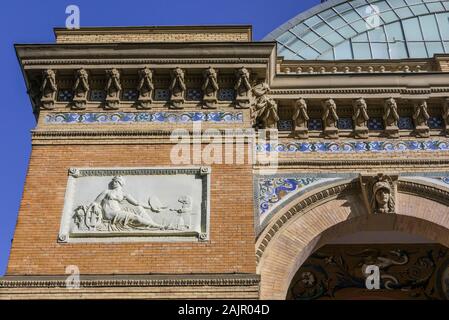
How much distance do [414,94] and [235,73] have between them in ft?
9.53

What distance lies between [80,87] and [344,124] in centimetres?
426

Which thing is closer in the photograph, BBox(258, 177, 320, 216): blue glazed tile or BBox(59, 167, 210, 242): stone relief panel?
BBox(59, 167, 210, 242): stone relief panel

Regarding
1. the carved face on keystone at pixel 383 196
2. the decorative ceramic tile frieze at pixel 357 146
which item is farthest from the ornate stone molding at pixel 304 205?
the decorative ceramic tile frieze at pixel 357 146

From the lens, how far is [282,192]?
11.3m

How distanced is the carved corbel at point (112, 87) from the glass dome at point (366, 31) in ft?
22.3

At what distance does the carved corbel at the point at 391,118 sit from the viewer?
11961mm

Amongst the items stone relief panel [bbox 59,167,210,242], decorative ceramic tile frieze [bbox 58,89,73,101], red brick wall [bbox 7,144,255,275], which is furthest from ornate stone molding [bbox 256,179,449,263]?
decorative ceramic tile frieze [bbox 58,89,73,101]

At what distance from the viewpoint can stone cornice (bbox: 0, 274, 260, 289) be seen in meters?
9.75

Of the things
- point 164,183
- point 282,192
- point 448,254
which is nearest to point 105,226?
point 164,183

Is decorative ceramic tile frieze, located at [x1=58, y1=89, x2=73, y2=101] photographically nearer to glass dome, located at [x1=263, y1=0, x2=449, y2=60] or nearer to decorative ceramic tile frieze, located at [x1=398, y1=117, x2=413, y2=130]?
decorative ceramic tile frieze, located at [x1=398, y1=117, x2=413, y2=130]

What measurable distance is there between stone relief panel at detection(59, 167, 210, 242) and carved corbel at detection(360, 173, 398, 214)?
2453 mm

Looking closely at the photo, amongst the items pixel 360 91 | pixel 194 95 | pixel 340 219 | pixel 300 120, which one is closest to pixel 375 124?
pixel 360 91

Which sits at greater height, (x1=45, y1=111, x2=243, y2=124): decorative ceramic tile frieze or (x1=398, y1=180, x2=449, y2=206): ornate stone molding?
(x1=45, y1=111, x2=243, y2=124): decorative ceramic tile frieze

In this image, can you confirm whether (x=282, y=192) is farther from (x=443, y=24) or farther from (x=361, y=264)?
(x=443, y=24)
